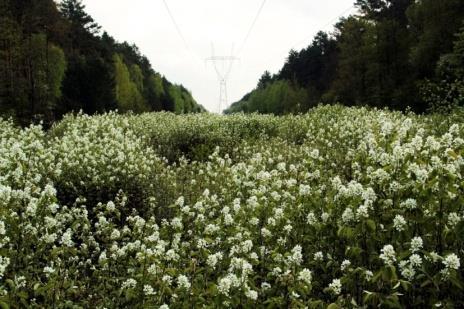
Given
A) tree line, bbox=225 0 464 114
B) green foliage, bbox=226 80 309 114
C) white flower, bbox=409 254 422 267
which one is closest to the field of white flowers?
white flower, bbox=409 254 422 267

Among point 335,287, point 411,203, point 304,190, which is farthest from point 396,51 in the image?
point 335,287

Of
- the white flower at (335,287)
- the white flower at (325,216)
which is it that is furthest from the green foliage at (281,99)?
the white flower at (335,287)

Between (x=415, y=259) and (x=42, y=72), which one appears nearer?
(x=415, y=259)

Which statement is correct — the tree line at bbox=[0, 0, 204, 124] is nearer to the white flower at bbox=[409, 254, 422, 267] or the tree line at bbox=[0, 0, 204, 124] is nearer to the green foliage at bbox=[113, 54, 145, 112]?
the green foliage at bbox=[113, 54, 145, 112]

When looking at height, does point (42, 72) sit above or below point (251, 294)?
above

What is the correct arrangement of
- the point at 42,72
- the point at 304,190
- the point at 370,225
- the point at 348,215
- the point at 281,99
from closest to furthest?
1. the point at 370,225
2. the point at 348,215
3. the point at 304,190
4. the point at 42,72
5. the point at 281,99

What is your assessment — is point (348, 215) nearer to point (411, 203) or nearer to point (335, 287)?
point (411, 203)

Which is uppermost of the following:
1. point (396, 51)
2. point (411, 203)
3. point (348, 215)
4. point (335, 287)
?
point (396, 51)

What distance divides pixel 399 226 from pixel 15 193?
390 centimetres

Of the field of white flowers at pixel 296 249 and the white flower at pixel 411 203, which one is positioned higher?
the white flower at pixel 411 203

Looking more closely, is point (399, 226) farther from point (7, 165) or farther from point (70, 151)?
point (70, 151)

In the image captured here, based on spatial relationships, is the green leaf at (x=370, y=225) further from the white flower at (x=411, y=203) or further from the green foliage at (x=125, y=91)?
the green foliage at (x=125, y=91)

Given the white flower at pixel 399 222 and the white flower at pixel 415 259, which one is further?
the white flower at pixel 399 222

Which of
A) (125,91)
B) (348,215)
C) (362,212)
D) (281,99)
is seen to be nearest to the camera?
(362,212)
